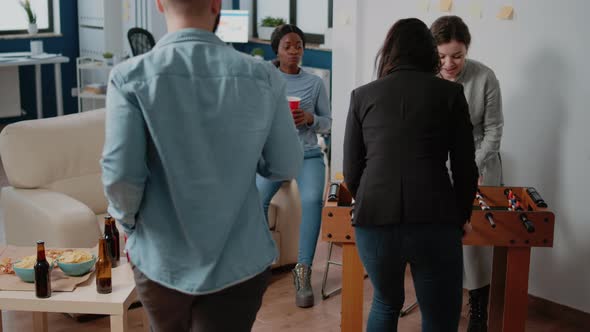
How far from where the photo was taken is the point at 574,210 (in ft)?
11.7

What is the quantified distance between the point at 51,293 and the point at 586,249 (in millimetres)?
2266

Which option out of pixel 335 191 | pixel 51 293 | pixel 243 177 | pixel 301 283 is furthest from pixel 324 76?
pixel 243 177

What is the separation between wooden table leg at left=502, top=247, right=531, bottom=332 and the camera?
117 inches

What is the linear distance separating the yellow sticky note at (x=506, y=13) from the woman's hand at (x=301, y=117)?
3.31 feet

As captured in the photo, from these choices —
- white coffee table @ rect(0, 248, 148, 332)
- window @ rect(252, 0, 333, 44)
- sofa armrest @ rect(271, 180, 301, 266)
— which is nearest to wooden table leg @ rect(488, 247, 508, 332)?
sofa armrest @ rect(271, 180, 301, 266)

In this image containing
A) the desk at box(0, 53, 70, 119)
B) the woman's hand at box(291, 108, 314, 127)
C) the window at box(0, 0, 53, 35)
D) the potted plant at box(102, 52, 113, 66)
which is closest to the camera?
the woman's hand at box(291, 108, 314, 127)

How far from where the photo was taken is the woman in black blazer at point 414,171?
2.34m

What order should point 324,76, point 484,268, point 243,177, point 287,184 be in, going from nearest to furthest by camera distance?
point 243,177, point 484,268, point 287,184, point 324,76

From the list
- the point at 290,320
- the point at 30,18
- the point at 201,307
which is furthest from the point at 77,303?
the point at 30,18

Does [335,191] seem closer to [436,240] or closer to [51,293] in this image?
[436,240]

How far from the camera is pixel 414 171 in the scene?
2340mm

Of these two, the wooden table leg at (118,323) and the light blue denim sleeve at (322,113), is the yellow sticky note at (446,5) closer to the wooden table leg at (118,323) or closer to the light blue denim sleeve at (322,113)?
the light blue denim sleeve at (322,113)

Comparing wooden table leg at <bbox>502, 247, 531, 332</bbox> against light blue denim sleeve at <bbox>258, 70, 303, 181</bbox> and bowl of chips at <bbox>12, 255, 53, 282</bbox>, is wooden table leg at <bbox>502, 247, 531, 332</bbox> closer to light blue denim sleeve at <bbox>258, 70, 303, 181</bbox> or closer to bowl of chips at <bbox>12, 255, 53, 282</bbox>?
light blue denim sleeve at <bbox>258, 70, 303, 181</bbox>

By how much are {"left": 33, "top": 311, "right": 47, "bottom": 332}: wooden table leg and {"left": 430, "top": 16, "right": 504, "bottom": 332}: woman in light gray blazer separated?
1.77m
